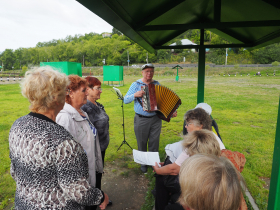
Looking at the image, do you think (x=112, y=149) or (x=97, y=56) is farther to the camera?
(x=97, y=56)

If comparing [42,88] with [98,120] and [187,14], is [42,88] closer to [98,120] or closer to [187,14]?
[98,120]

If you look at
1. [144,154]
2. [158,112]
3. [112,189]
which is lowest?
[112,189]

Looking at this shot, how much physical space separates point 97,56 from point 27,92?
10024cm

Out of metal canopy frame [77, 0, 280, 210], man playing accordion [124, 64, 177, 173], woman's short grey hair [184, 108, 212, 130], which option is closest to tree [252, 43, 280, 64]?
metal canopy frame [77, 0, 280, 210]

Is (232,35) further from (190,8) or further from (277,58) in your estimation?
(277,58)

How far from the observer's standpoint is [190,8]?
3283 mm

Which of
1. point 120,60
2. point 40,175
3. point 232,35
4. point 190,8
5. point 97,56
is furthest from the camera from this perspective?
point 97,56

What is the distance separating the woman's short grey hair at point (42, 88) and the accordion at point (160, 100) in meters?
2.21

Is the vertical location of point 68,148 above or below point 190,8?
below

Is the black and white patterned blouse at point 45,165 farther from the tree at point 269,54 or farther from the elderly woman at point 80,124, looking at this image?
the tree at point 269,54

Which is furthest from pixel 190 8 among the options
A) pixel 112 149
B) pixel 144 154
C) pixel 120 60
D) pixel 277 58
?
pixel 120 60

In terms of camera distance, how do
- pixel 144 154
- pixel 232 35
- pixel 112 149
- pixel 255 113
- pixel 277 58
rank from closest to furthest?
pixel 144 154
pixel 232 35
pixel 112 149
pixel 255 113
pixel 277 58

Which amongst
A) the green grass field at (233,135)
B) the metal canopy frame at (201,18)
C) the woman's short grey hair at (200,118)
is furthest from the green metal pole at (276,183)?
the green grass field at (233,135)

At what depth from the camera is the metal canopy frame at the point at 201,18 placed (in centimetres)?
178
